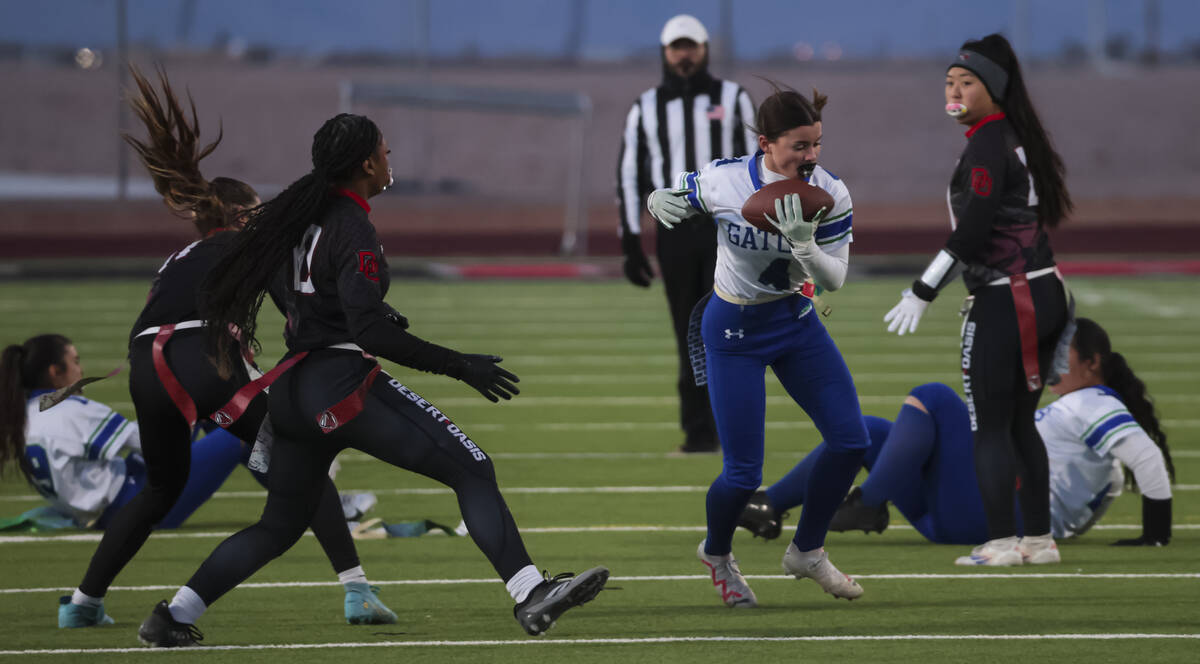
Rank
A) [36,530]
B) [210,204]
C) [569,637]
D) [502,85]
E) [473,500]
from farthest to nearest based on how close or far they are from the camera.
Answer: [502,85]
[36,530]
[210,204]
[569,637]
[473,500]

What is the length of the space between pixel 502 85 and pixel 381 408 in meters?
65.9

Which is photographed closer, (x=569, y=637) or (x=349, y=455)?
(x=569, y=637)

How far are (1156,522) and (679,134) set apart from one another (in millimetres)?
3714

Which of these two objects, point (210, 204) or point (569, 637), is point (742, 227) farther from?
point (210, 204)

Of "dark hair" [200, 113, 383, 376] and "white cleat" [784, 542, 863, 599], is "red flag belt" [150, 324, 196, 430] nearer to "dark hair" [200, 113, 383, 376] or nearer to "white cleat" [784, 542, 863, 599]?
"dark hair" [200, 113, 383, 376]

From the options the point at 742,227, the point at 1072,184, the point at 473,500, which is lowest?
the point at 1072,184

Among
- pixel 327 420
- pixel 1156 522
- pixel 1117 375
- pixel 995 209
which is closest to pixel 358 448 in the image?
pixel 327 420

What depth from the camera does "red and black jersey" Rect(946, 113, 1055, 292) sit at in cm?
627

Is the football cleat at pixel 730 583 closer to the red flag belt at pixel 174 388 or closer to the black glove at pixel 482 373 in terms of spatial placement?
the black glove at pixel 482 373

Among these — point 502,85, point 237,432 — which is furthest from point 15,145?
point 237,432

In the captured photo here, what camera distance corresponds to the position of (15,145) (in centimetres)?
6362

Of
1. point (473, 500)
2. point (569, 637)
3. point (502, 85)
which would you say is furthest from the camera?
point (502, 85)

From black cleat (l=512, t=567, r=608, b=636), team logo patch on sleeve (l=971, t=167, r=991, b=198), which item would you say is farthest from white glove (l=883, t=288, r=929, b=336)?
black cleat (l=512, t=567, r=608, b=636)

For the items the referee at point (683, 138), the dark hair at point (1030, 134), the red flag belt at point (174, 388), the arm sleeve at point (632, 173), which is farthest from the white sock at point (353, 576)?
the arm sleeve at point (632, 173)
